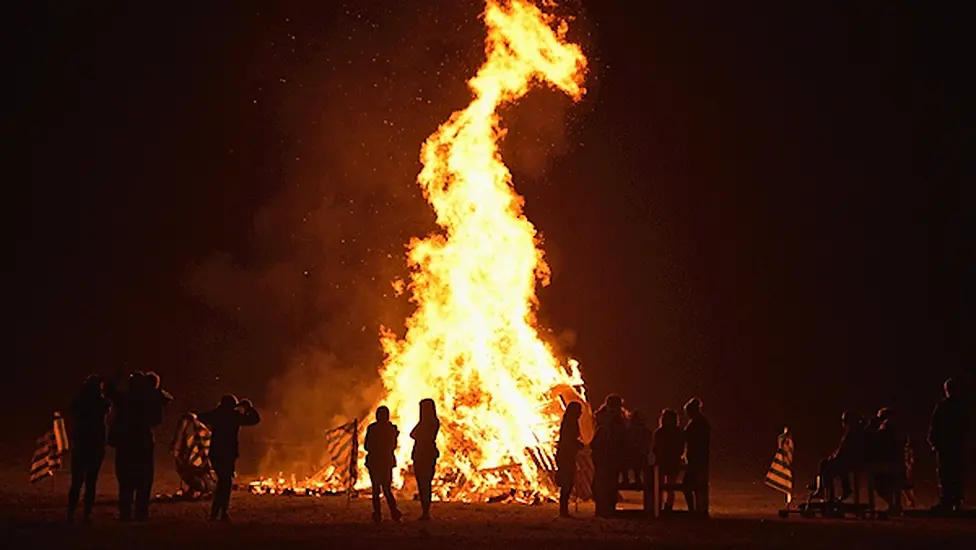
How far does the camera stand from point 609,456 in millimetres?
16828

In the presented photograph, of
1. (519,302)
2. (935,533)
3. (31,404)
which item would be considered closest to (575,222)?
(31,404)

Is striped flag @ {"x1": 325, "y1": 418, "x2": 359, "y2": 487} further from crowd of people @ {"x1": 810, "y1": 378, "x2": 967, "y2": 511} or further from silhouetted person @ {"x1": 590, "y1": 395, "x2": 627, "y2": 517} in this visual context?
Result: crowd of people @ {"x1": 810, "y1": 378, "x2": 967, "y2": 511}

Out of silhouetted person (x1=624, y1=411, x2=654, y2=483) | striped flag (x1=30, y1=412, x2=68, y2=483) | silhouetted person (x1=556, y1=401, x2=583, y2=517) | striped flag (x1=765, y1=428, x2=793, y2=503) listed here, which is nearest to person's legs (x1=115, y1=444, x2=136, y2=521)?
silhouetted person (x1=556, y1=401, x2=583, y2=517)

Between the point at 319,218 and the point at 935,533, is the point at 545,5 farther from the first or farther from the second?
the point at 935,533

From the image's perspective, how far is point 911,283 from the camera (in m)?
48.3

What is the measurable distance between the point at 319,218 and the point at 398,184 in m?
3.14

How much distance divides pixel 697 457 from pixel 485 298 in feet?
25.9

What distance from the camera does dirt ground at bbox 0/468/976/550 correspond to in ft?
41.2

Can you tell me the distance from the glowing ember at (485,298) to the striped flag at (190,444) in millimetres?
3422

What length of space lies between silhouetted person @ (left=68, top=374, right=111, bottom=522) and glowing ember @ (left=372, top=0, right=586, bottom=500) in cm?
793

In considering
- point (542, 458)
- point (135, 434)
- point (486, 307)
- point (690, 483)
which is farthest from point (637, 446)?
point (135, 434)

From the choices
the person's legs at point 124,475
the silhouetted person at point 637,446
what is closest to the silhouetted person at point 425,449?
the silhouetted person at point 637,446

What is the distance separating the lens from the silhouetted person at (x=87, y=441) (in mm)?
14258

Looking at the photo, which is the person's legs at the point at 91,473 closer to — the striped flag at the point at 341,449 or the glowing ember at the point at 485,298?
the striped flag at the point at 341,449
